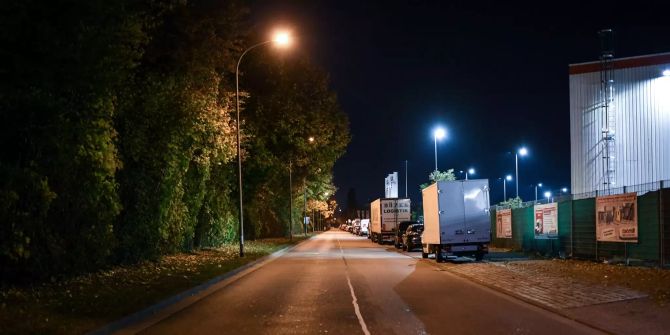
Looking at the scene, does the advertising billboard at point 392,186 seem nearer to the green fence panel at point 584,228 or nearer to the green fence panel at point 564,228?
the green fence panel at point 564,228

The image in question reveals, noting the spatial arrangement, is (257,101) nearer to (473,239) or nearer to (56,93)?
(473,239)

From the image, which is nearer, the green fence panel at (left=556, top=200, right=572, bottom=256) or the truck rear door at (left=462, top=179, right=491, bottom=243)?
the green fence panel at (left=556, top=200, right=572, bottom=256)

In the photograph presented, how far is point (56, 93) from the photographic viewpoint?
46.1 feet

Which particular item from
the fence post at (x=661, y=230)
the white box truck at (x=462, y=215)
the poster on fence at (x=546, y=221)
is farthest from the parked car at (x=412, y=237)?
the fence post at (x=661, y=230)

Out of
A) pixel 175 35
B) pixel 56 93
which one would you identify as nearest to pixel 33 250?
pixel 56 93

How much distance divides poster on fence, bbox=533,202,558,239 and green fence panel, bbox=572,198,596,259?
181 cm

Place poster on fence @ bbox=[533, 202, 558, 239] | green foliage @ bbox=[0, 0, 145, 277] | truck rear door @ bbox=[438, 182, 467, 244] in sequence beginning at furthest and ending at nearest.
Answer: truck rear door @ bbox=[438, 182, 467, 244] → poster on fence @ bbox=[533, 202, 558, 239] → green foliage @ bbox=[0, 0, 145, 277]

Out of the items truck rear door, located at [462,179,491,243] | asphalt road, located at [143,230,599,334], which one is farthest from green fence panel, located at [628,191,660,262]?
truck rear door, located at [462,179,491,243]

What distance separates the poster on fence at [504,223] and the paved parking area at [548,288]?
40.3 feet

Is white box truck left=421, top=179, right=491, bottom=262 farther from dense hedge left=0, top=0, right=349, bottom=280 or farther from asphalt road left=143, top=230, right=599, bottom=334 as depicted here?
dense hedge left=0, top=0, right=349, bottom=280

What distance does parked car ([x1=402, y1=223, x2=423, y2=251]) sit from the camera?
37781mm

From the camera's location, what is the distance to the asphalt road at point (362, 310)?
432 inches

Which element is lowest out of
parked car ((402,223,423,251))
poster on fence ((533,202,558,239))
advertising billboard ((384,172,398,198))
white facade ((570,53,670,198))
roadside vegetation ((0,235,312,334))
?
parked car ((402,223,423,251))

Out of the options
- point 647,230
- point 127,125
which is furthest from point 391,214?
point 647,230
